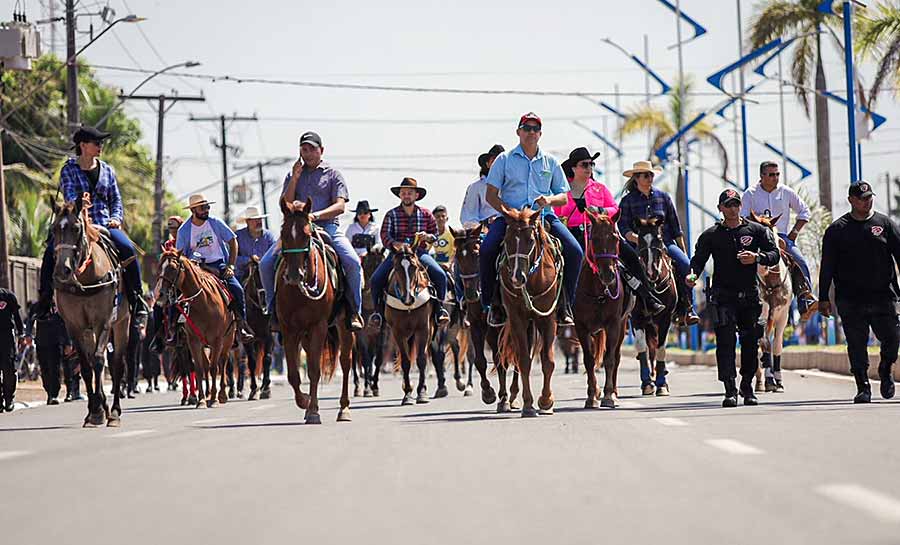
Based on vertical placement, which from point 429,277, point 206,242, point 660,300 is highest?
point 206,242

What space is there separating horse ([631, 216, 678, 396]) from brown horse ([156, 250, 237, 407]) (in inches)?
220

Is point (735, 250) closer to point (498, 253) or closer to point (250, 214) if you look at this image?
point (498, 253)

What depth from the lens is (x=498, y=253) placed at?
654 inches

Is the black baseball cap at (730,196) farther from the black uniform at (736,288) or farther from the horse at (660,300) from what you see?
the horse at (660,300)

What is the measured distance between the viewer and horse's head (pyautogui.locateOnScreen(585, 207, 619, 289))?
17938mm

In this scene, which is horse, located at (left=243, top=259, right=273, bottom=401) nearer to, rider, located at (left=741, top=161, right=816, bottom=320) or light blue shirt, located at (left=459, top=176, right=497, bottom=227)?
light blue shirt, located at (left=459, top=176, right=497, bottom=227)

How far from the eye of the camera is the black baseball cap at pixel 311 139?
16.9 m

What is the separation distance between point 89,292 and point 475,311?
512cm

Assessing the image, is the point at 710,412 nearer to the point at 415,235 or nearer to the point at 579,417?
the point at 579,417

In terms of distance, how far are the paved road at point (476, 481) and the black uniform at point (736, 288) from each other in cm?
195

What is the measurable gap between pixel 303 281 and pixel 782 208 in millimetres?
8031

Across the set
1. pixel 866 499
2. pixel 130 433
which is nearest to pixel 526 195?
pixel 130 433

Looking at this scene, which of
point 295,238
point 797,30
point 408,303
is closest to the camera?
point 295,238

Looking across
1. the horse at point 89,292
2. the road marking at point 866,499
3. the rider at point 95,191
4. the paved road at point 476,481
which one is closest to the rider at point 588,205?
the paved road at point 476,481
